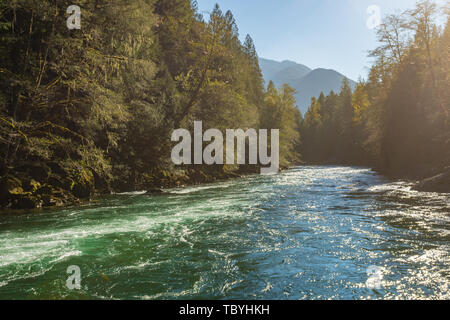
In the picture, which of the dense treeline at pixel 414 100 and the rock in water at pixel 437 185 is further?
the dense treeline at pixel 414 100

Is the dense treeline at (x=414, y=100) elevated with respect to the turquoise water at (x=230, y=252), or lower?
elevated

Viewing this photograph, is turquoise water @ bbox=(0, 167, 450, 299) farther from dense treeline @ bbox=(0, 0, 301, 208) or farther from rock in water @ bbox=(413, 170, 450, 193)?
rock in water @ bbox=(413, 170, 450, 193)

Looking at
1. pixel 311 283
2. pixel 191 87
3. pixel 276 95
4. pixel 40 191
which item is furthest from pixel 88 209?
pixel 276 95

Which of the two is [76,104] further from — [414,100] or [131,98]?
[414,100]

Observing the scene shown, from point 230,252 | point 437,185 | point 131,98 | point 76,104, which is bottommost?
point 230,252

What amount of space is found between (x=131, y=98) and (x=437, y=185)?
57.7 feet

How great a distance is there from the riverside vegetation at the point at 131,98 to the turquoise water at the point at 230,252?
3.11m

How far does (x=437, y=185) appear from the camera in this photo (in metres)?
15.3

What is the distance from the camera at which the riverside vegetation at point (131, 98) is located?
1219cm

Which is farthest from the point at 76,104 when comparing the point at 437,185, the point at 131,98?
the point at 437,185

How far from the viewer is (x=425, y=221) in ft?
28.9

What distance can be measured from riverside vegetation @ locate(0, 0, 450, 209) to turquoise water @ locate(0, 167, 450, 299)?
311 centimetres

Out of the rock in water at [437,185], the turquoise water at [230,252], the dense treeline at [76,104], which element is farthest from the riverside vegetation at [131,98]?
the rock in water at [437,185]

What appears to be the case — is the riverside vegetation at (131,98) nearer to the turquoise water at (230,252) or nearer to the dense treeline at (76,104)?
the dense treeline at (76,104)
